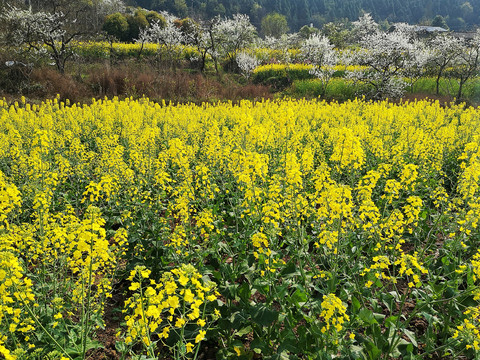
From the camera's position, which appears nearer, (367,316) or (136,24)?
(367,316)

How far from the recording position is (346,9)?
98.2 meters

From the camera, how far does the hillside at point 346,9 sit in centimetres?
8538

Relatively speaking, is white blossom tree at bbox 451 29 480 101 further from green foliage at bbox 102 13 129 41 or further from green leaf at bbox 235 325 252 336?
green foliage at bbox 102 13 129 41

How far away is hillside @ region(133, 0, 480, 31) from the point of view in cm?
8538

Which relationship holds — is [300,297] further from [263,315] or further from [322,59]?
[322,59]

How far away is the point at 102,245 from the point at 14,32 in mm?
24285

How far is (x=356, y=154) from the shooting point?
316 cm

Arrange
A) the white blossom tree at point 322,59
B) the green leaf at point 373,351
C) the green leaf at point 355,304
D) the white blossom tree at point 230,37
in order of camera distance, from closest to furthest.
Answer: the green leaf at point 373,351 → the green leaf at point 355,304 → the white blossom tree at point 322,59 → the white blossom tree at point 230,37

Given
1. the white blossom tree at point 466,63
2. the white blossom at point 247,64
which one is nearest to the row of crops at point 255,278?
the white blossom tree at point 466,63

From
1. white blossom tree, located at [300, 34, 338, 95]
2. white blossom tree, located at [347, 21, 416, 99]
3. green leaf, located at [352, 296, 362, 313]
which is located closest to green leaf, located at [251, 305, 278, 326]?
green leaf, located at [352, 296, 362, 313]

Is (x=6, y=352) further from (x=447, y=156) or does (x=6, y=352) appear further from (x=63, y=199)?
(x=447, y=156)

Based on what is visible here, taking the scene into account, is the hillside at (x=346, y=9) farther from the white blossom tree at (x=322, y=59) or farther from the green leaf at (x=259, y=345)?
the green leaf at (x=259, y=345)

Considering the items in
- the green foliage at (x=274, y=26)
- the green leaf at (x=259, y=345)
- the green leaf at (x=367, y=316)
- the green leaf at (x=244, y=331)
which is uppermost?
the green foliage at (x=274, y=26)

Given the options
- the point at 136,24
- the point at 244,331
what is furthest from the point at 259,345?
the point at 136,24
